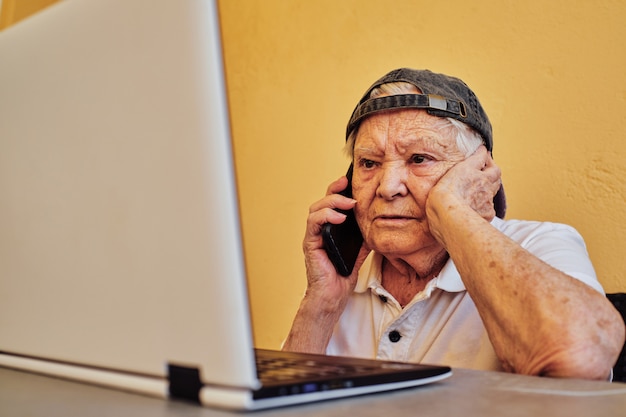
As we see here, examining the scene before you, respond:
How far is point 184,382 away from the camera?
1.56 ft

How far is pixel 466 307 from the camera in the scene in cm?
142

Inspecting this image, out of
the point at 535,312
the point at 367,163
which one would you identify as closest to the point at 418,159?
the point at 367,163

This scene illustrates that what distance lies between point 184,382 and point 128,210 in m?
0.13

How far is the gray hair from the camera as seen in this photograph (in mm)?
1497

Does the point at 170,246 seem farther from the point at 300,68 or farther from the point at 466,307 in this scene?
the point at 300,68

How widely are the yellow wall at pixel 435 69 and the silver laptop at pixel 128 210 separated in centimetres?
115

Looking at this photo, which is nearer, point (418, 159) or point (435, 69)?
point (418, 159)

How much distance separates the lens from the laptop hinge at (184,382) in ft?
1.53

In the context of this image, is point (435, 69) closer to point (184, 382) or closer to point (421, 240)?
point (421, 240)

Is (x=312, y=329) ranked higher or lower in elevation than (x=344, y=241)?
lower

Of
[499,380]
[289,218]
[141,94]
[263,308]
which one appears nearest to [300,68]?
[289,218]

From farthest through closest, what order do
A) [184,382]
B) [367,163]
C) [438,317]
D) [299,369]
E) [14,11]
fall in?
1. [14,11]
2. [367,163]
3. [438,317]
4. [299,369]
5. [184,382]

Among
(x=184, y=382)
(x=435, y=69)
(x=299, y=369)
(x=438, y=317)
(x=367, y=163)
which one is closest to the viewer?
(x=184, y=382)

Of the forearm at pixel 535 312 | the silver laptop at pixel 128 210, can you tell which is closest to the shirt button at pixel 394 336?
the forearm at pixel 535 312
